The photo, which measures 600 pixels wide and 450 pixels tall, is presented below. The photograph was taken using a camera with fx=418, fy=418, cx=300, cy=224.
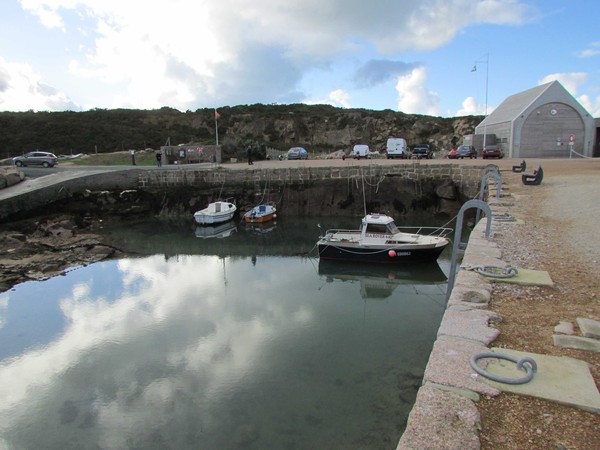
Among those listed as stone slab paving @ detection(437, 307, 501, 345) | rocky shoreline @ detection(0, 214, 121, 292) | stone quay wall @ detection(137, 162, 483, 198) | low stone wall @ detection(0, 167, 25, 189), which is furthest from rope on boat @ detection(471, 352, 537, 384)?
low stone wall @ detection(0, 167, 25, 189)

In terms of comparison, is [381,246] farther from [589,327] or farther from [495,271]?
[589,327]

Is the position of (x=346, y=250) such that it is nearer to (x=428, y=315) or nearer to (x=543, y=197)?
(x=428, y=315)

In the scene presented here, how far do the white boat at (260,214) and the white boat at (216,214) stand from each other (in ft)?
Answer: 3.84

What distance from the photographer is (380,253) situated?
16.4m

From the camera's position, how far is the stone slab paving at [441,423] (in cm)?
311

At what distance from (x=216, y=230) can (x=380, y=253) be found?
41.6ft

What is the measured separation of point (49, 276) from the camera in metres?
16.1

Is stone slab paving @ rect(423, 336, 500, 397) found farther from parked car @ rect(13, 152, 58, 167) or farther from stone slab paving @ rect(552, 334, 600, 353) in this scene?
parked car @ rect(13, 152, 58, 167)

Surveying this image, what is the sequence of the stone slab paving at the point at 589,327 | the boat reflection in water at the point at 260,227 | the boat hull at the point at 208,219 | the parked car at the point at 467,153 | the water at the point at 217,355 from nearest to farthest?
1. the stone slab paving at the point at 589,327
2. the water at the point at 217,355
3. the boat reflection in water at the point at 260,227
4. the boat hull at the point at 208,219
5. the parked car at the point at 467,153

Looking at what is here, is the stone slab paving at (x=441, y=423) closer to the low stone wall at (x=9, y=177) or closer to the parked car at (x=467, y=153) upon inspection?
the low stone wall at (x=9, y=177)

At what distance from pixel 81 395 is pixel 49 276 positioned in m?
9.35

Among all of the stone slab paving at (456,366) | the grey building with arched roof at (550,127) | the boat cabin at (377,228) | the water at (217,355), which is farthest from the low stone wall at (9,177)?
the grey building with arched roof at (550,127)

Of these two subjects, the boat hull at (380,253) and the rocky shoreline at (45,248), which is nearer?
the boat hull at (380,253)

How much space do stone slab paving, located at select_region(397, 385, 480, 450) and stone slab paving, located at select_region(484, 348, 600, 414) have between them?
0.51 meters
